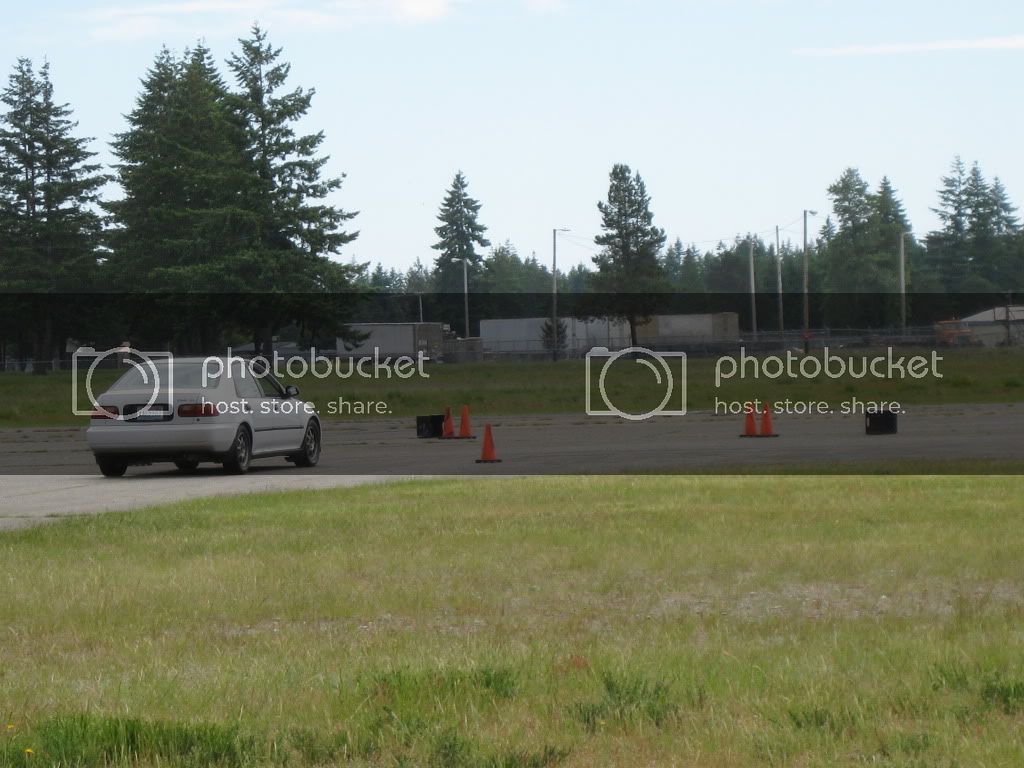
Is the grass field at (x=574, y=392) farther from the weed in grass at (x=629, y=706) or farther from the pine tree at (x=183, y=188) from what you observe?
the weed in grass at (x=629, y=706)

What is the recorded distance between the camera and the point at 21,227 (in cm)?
8312

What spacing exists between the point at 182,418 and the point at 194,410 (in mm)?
193

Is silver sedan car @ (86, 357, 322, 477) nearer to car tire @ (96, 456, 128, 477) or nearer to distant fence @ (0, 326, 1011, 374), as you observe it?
car tire @ (96, 456, 128, 477)

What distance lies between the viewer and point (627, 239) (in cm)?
10262

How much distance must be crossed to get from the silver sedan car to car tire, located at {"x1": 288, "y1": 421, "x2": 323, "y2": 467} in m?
1.15

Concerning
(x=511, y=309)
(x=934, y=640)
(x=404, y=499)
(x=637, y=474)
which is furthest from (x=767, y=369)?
(x=511, y=309)

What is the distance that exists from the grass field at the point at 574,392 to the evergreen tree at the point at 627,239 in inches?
1626

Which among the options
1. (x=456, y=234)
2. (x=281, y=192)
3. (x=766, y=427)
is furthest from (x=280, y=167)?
(x=456, y=234)

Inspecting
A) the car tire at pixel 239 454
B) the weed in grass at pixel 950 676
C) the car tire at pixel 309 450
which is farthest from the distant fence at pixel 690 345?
the weed in grass at pixel 950 676

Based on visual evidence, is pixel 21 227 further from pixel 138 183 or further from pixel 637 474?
pixel 637 474

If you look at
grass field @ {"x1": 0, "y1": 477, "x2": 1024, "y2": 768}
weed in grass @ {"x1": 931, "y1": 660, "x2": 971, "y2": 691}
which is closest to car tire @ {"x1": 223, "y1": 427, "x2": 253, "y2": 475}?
grass field @ {"x1": 0, "y1": 477, "x2": 1024, "y2": 768}

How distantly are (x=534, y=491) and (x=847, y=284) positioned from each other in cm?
11729

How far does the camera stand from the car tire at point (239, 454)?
20375mm

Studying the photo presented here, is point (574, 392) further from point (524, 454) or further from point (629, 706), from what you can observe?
point (629, 706)
